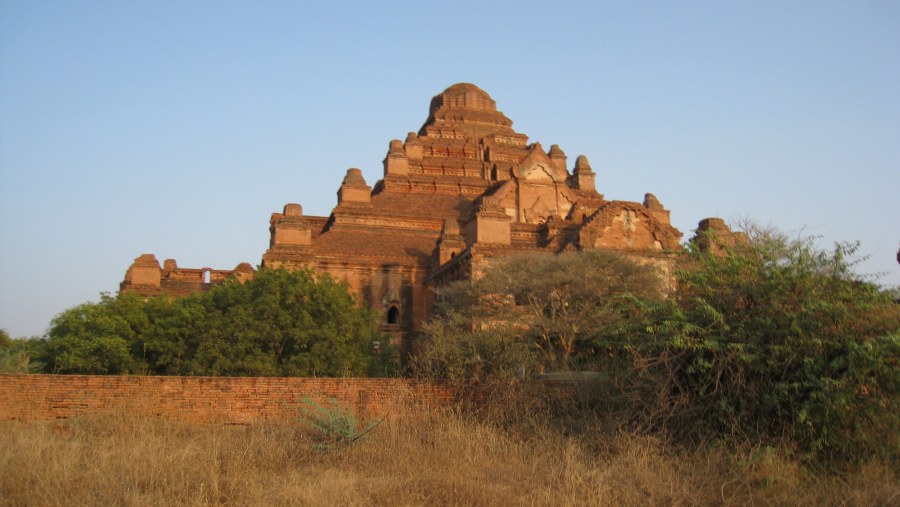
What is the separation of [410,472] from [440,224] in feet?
81.8

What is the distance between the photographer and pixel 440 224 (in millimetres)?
34781

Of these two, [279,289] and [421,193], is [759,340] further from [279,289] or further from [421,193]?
[421,193]

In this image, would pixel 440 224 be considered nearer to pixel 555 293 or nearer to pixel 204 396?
pixel 555 293

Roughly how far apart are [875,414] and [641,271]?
484 inches

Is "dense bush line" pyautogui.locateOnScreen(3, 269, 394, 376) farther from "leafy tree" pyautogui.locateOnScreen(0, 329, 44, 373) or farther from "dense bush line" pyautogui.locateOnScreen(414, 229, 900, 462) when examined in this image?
"dense bush line" pyautogui.locateOnScreen(414, 229, 900, 462)

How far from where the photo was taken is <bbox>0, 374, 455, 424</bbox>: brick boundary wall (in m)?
13.1

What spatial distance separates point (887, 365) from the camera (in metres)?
10.1

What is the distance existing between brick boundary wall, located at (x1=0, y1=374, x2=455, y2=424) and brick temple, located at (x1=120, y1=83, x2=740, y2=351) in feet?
37.4

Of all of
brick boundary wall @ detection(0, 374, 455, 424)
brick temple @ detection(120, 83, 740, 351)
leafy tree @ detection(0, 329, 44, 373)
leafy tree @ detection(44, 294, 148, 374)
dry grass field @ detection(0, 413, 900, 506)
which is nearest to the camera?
dry grass field @ detection(0, 413, 900, 506)

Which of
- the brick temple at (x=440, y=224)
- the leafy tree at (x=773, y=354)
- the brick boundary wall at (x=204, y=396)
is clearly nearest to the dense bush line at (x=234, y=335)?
the brick temple at (x=440, y=224)

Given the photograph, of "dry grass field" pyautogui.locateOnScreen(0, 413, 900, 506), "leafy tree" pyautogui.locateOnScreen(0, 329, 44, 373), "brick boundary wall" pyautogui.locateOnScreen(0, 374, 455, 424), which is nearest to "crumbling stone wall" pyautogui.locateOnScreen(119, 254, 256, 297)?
"leafy tree" pyautogui.locateOnScreen(0, 329, 44, 373)

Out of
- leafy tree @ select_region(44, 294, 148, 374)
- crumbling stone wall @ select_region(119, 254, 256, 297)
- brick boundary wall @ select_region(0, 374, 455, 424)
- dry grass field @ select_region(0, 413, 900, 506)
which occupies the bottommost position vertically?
dry grass field @ select_region(0, 413, 900, 506)

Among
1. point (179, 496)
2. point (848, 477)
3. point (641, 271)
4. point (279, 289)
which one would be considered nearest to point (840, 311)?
point (848, 477)

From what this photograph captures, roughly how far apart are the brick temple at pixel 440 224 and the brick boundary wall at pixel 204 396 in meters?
11.4
